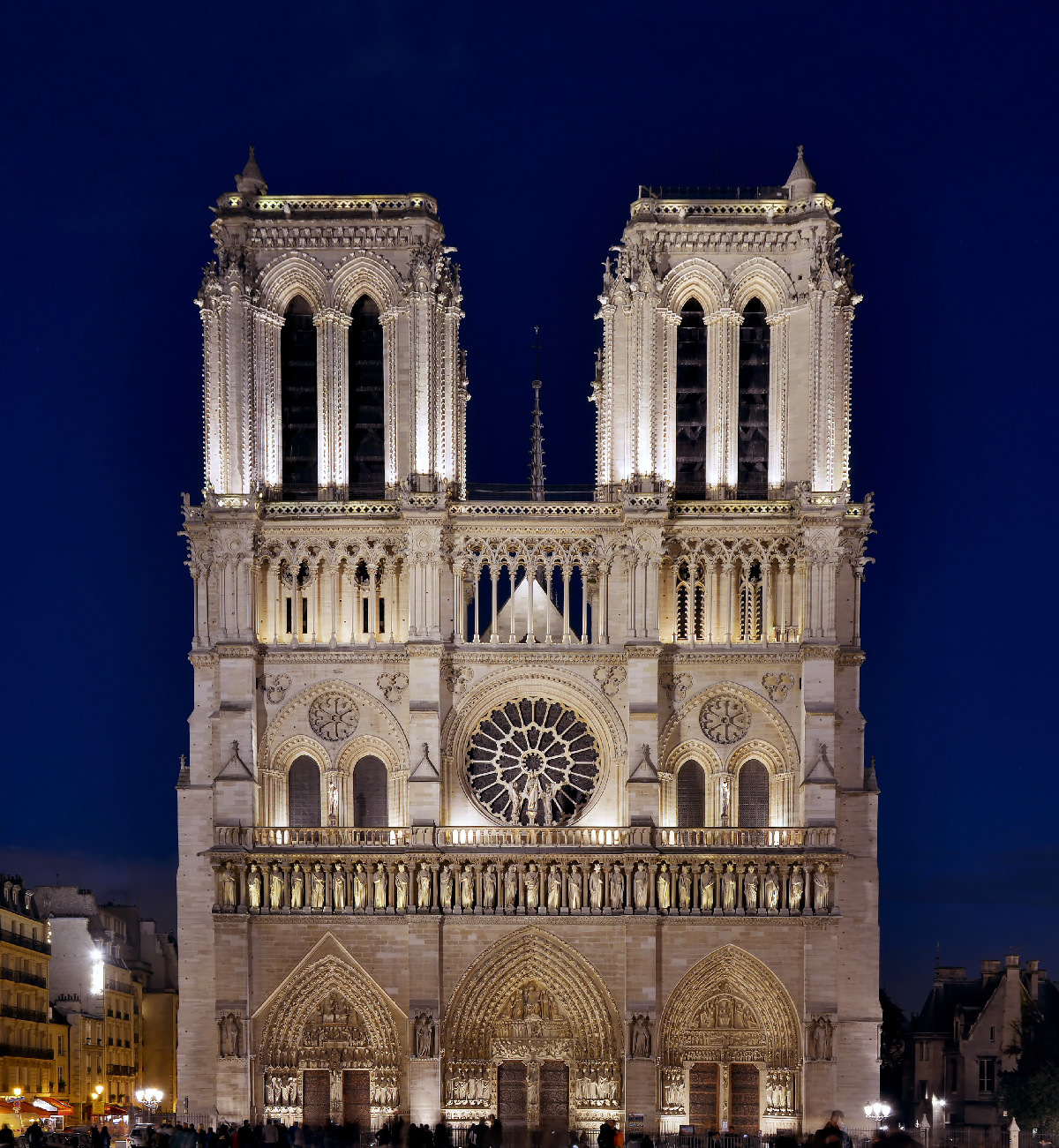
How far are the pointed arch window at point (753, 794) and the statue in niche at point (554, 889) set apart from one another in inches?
203

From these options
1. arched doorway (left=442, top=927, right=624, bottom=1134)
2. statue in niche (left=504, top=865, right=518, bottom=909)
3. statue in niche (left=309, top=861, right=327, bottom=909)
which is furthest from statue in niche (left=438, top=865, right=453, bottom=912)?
statue in niche (left=309, top=861, right=327, bottom=909)

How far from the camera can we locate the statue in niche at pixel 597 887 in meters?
47.3

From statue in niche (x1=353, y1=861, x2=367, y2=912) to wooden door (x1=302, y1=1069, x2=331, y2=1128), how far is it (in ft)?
13.4

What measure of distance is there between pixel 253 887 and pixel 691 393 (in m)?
17.0

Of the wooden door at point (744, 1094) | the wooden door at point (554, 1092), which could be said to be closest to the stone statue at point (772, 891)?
the wooden door at point (744, 1094)

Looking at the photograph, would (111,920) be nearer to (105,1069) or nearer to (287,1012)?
(105,1069)

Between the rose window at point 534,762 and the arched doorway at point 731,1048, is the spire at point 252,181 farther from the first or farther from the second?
the arched doorway at point 731,1048

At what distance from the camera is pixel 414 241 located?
50.2 m

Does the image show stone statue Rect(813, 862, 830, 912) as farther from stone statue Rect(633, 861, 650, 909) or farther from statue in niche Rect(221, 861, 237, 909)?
statue in niche Rect(221, 861, 237, 909)

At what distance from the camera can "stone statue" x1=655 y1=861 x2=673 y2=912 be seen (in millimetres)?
47312

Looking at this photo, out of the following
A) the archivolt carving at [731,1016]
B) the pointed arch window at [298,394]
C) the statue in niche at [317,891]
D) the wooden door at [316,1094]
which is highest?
the pointed arch window at [298,394]

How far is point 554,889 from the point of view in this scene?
47344 mm

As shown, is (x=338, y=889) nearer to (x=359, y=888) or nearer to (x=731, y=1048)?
(x=359, y=888)

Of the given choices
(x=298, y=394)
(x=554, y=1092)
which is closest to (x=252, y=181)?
(x=298, y=394)
